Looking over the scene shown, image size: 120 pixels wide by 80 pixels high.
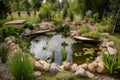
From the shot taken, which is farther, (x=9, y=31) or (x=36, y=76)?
(x=9, y=31)

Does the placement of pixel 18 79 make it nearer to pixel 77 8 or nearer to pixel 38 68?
pixel 38 68

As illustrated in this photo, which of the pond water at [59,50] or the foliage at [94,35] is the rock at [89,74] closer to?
the pond water at [59,50]

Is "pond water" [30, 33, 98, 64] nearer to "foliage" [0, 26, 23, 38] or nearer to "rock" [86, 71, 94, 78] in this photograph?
"foliage" [0, 26, 23, 38]

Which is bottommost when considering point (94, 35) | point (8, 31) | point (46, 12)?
point (94, 35)

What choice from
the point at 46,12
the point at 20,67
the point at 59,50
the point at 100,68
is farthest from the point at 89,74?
the point at 46,12

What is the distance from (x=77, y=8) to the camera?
55.3 ft

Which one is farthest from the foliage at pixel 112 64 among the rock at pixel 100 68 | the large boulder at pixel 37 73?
the large boulder at pixel 37 73

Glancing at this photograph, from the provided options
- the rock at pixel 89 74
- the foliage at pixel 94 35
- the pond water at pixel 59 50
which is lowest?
the pond water at pixel 59 50

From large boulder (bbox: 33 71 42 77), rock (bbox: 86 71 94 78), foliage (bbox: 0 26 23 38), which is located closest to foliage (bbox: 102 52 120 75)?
rock (bbox: 86 71 94 78)

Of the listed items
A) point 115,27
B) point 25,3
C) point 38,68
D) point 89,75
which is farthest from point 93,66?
point 25,3

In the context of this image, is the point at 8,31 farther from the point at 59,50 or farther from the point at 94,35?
the point at 94,35

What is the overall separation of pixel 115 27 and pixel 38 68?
7.43 meters

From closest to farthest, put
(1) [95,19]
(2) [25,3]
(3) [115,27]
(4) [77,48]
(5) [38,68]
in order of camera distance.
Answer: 1. (5) [38,68]
2. (4) [77,48]
3. (3) [115,27]
4. (1) [95,19]
5. (2) [25,3]

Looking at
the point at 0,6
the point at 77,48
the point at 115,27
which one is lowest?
the point at 77,48
